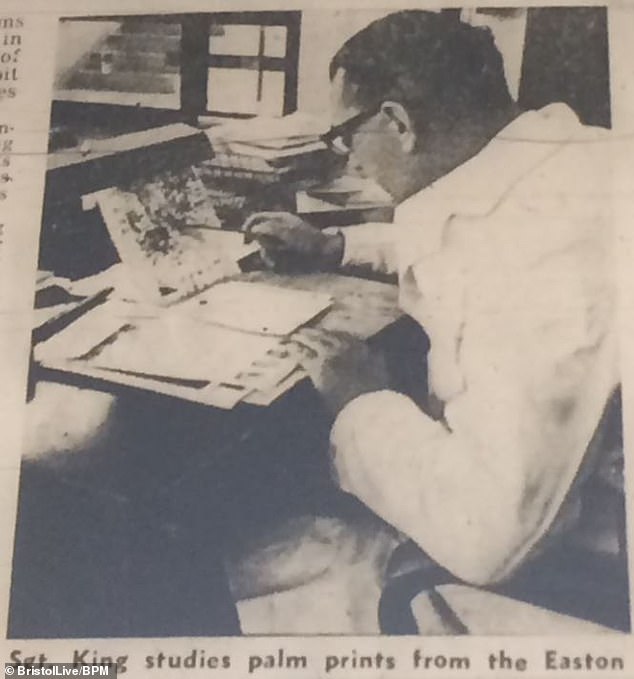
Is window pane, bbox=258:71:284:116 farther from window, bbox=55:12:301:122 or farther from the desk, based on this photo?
the desk

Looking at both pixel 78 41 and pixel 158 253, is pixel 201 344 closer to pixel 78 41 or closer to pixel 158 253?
pixel 158 253

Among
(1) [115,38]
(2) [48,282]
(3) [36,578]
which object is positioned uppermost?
(1) [115,38]

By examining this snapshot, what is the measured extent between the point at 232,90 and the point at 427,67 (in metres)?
0.10

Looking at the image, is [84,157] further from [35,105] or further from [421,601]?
[421,601]

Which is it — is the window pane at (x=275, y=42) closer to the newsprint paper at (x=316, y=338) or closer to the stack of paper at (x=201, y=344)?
the newsprint paper at (x=316, y=338)

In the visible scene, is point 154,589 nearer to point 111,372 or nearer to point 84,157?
point 111,372

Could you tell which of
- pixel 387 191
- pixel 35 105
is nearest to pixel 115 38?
pixel 35 105

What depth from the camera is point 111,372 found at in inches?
20.0

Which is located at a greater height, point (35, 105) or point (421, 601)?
point (35, 105)

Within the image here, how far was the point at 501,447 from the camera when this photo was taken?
480mm

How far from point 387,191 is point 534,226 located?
0.23ft

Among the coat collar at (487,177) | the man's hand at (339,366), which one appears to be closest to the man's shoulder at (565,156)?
→ the coat collar at (487,177)

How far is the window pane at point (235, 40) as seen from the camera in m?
0.55

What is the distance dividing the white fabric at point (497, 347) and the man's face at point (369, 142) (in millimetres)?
18
